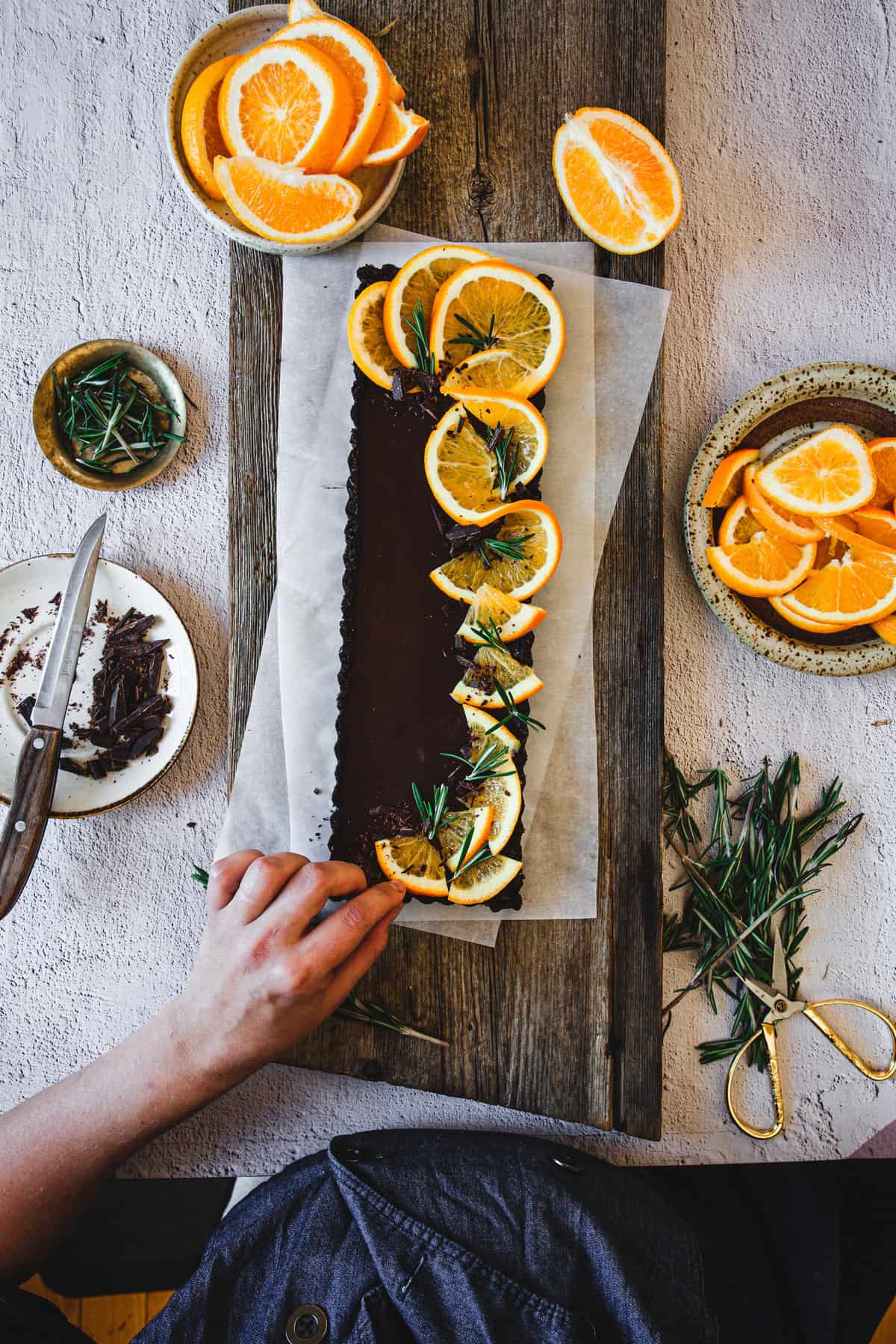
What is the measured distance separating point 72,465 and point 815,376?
5.03 feet

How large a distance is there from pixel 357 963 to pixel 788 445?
1334 millimetres

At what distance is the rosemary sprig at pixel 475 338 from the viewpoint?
160cm

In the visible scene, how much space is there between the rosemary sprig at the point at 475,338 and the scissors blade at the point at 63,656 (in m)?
0.77

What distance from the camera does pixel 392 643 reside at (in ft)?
5.41

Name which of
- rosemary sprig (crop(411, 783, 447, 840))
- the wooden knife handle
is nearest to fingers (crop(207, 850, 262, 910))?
rosemary sprig (crop(411, 783, 447, 840))

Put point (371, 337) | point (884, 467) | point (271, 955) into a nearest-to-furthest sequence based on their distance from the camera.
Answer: point (271, 955)
point (371, 337)
point (884, 467)

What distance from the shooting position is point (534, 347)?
1624 mm

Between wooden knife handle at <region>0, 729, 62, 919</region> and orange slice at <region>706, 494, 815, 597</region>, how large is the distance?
1.36 m

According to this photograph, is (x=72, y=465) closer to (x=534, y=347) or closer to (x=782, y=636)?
(x=534, y=347)

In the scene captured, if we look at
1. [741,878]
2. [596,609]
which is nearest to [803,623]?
[596,609]

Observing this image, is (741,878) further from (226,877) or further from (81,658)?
(81,658)

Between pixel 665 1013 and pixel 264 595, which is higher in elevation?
pixel 264 595

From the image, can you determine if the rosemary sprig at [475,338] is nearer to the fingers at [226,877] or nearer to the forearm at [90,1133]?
the fingers at [226,877]

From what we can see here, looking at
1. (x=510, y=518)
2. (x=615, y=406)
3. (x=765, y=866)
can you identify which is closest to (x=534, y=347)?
(x=615, y=406)
